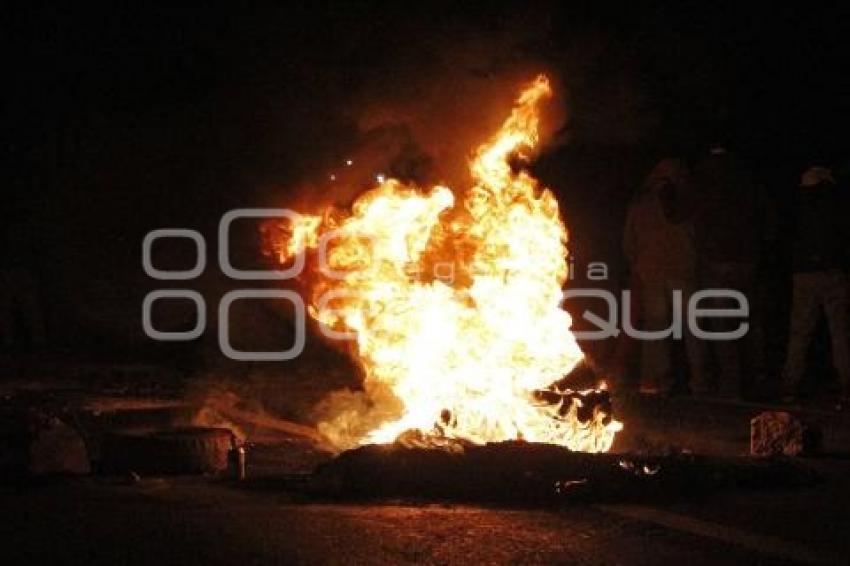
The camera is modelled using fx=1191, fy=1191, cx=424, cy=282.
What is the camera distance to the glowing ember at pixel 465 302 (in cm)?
845

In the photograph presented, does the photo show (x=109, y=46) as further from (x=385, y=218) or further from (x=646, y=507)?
(x=646, y=507)

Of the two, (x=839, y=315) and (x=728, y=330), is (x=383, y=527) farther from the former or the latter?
(x=839, y=315)

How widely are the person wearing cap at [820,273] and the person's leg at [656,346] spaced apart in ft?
3.69

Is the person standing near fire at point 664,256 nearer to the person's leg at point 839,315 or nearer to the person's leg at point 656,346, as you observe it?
the person's leg at point 656,346

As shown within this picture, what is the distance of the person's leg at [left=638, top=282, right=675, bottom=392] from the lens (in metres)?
11.7

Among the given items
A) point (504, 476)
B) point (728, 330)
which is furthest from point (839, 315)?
point (504, 476)

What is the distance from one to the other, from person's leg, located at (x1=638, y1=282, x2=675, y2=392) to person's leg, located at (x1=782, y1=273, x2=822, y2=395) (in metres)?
1.13

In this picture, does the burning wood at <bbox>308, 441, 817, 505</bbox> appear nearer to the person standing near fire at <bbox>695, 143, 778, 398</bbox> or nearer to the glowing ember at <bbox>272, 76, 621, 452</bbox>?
the glowing ember at <bbox>272, 76, 621, 452</bbox>

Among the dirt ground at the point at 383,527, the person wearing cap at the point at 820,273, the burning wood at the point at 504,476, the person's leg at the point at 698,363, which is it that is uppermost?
the person wearing cap at the point at 820,273

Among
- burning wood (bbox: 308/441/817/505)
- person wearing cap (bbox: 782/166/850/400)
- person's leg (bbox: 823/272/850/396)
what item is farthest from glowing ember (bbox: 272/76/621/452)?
person's leg (bbox: 823/272/850/396)

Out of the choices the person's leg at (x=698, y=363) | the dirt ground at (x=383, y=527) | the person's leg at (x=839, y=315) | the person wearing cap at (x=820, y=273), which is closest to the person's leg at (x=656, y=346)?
the person's leg at (x=698, y=363)

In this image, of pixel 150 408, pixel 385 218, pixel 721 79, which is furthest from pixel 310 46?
pixel 721 79

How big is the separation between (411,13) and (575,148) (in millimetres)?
4046

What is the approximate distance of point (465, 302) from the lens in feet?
29.4
